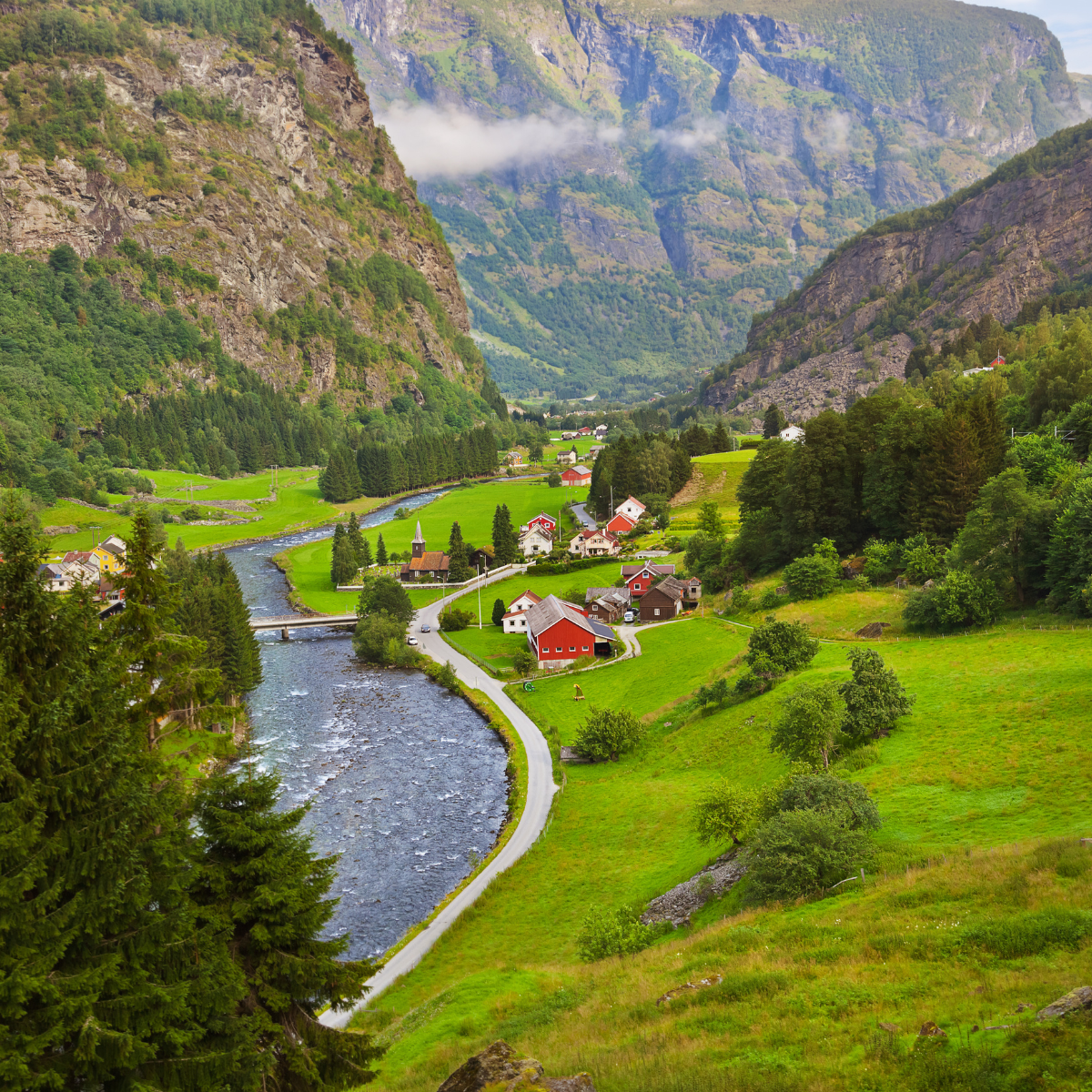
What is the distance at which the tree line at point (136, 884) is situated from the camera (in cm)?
1386

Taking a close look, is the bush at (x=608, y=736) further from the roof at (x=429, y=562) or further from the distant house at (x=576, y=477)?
the distant house at (x=576, y=477)

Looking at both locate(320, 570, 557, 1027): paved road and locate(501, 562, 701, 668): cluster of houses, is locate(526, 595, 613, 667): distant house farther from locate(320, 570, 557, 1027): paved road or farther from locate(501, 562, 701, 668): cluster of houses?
locate(320, 570, 557, 1027): paved road

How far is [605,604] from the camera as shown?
8794 cm

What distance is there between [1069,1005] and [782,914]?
12167mm

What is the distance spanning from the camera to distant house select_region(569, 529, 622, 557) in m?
120

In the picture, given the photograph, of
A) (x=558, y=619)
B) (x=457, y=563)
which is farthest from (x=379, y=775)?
(x=457, y=563)

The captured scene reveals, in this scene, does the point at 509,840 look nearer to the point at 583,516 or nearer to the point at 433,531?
the point at 433,531

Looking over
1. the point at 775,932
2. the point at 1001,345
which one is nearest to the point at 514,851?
the point at 775,932

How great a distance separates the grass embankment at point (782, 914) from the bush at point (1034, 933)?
582 millimetres

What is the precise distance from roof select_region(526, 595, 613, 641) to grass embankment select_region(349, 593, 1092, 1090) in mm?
17633

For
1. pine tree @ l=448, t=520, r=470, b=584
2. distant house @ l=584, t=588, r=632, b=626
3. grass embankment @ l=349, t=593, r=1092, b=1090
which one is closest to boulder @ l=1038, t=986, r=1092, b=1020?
grass embankment @ l=349, t=593, r=1092, b=1090

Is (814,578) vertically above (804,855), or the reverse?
(814,578)

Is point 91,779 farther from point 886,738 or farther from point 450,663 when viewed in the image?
point 450,663

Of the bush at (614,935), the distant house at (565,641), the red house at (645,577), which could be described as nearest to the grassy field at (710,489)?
the red house at (645,577)
